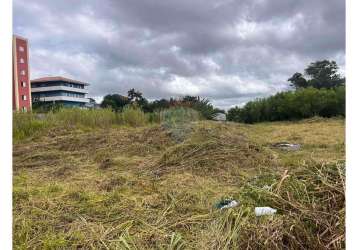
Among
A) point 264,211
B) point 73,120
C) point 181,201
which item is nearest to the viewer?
point 264,211

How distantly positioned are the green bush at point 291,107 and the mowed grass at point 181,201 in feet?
27.9

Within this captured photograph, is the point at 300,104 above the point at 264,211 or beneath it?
above

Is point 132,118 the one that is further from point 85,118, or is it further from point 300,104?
point 300,104

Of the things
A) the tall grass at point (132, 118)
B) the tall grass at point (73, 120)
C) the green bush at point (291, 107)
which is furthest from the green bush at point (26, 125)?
the green bush at point (291, 107)

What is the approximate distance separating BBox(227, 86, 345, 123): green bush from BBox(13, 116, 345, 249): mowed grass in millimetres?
8491

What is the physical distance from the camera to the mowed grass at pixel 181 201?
1363 mm

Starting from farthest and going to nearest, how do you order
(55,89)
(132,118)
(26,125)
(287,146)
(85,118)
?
(55,89) < (132,118) < (85,118) < (26,125) < (287,146)

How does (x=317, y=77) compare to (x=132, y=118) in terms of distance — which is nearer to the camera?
(x=132, y=118)

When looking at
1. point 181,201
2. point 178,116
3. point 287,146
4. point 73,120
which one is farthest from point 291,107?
point 181,201

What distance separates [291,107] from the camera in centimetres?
1221

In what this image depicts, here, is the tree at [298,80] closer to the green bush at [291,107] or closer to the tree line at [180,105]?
the green bush at [291,107]

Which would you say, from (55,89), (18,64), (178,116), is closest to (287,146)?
(178,116)

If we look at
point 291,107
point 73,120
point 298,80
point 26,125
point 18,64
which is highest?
point 298,80

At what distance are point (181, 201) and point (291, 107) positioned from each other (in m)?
11.1
